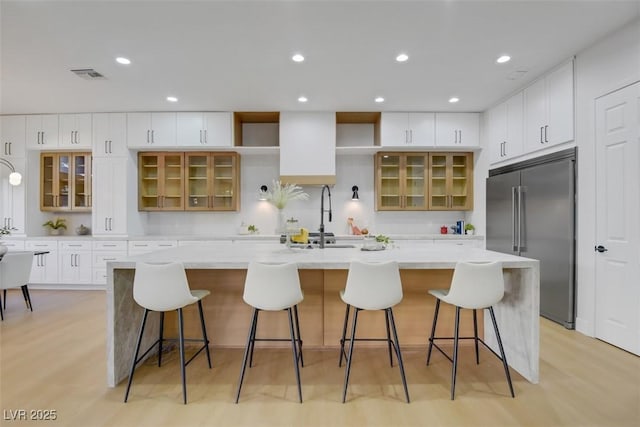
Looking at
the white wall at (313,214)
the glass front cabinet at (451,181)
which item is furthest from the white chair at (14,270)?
the glass front cabinet at (451,181)

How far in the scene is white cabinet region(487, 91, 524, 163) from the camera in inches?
159

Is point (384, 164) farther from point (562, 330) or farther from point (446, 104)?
point (562, 330)

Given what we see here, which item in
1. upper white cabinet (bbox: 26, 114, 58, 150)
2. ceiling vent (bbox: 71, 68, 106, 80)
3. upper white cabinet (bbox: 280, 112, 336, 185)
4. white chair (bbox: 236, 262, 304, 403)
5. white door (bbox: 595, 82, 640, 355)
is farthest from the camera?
upper white cabinet (bbox: 26, 114, 58, 150)

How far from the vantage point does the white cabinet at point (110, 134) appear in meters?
4.92

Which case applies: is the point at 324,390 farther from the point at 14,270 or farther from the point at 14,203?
the point at 14,203

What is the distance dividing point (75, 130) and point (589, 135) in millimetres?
6981

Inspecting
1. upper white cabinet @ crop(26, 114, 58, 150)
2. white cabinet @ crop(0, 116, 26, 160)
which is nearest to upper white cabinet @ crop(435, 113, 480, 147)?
upper white cabinet @ crop(26, 114, 58, 150)

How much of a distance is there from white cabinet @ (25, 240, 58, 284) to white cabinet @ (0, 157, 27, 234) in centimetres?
40

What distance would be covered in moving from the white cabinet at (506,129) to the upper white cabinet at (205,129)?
13.3ft

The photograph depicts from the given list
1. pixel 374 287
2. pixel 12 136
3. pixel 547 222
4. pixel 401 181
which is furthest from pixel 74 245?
pixel 547 222

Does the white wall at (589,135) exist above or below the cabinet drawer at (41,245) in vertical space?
above

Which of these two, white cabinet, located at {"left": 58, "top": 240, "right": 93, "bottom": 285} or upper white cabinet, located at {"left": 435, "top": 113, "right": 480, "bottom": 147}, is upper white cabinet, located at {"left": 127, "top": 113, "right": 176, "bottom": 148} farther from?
upper white cabinet, located at {"left": 435, "top": 113, "right": 480, "bottom": 147}

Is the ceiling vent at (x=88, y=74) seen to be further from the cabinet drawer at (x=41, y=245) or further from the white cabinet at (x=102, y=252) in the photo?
the cabinet drawer at (x=41, y=245)

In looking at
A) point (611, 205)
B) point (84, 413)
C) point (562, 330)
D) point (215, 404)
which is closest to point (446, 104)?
point (611, 205)
